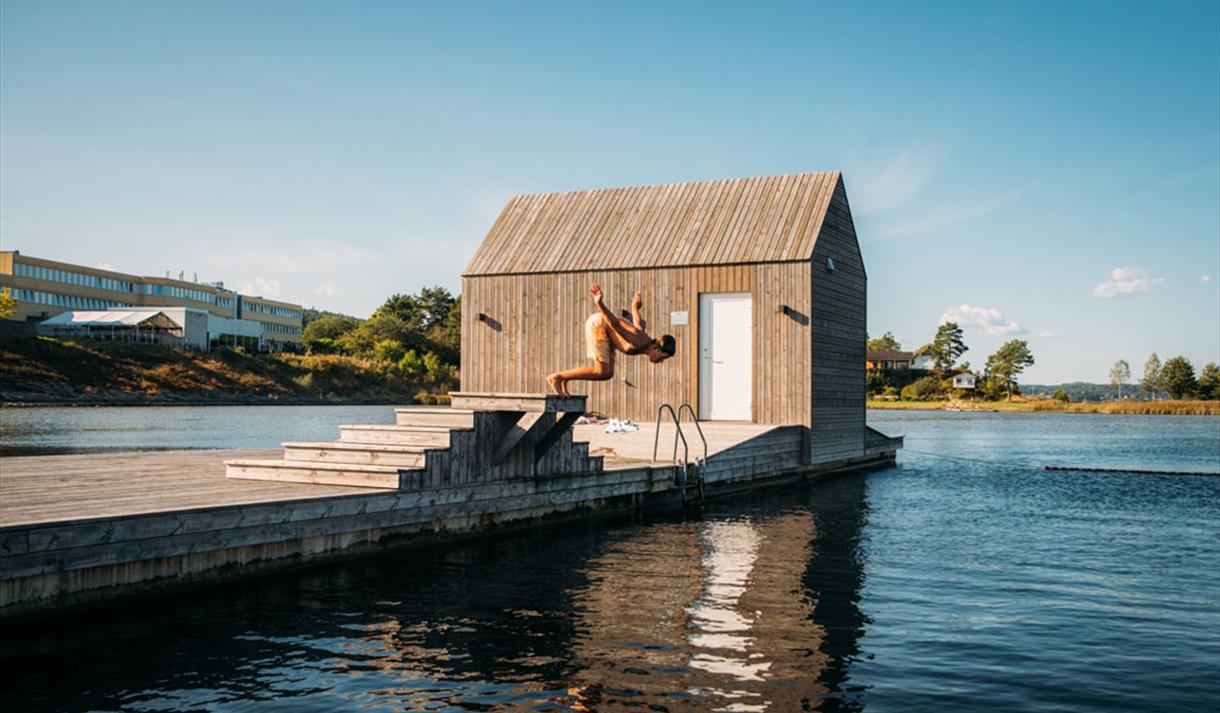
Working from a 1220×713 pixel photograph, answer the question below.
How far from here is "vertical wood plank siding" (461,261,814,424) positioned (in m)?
21.9

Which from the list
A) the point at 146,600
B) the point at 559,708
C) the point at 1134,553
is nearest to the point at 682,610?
the point at 559,708

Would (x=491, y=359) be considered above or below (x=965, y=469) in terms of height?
above

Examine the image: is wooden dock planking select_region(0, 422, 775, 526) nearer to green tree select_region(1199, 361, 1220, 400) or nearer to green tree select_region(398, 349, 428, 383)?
green tree select_region(398, 349, 428, 383)

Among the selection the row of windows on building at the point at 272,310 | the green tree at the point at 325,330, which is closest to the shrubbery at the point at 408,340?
the green tree at the point at 325,330

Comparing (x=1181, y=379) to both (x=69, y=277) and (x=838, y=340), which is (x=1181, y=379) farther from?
(x=69, y=277)

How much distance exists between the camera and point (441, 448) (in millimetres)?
11352

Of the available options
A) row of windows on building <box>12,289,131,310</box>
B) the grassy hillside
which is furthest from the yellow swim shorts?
row of windows on building <box>12,289,131,310</box>

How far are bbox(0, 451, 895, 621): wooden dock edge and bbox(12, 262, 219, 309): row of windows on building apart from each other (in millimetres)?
85006

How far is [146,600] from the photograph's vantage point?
8.12 metres

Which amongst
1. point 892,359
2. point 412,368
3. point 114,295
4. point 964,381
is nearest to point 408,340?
point 412,368

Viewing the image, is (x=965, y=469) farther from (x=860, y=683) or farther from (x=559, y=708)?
(x=559, y=708)

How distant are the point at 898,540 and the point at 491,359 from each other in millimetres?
13669

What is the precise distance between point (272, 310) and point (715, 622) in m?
118

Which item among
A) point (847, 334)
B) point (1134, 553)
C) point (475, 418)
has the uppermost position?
point (847, 334)
